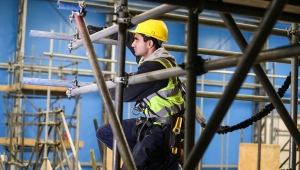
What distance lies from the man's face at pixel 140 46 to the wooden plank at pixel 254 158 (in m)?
3.82

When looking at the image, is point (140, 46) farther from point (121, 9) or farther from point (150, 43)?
point (121, 9)

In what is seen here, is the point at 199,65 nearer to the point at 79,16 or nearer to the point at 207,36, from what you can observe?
the point at 79,16

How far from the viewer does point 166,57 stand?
4.08m

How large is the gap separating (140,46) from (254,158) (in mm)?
4051

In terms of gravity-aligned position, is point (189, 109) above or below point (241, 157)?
above

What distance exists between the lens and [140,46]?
4402 mm

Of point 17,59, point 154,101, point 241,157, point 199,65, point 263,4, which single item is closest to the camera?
point 199,65

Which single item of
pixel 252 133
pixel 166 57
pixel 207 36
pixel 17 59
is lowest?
pixel 252 133

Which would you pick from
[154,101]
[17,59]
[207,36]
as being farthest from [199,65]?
[207,36]

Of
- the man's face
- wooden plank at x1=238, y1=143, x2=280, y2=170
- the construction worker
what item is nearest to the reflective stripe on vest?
the construction worker

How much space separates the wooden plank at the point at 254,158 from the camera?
7.80 m

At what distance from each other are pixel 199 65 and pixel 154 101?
1.61 m

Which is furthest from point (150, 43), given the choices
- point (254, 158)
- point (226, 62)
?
point (254, 158)

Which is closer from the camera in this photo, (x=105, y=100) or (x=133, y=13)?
(x=105, y=100)
